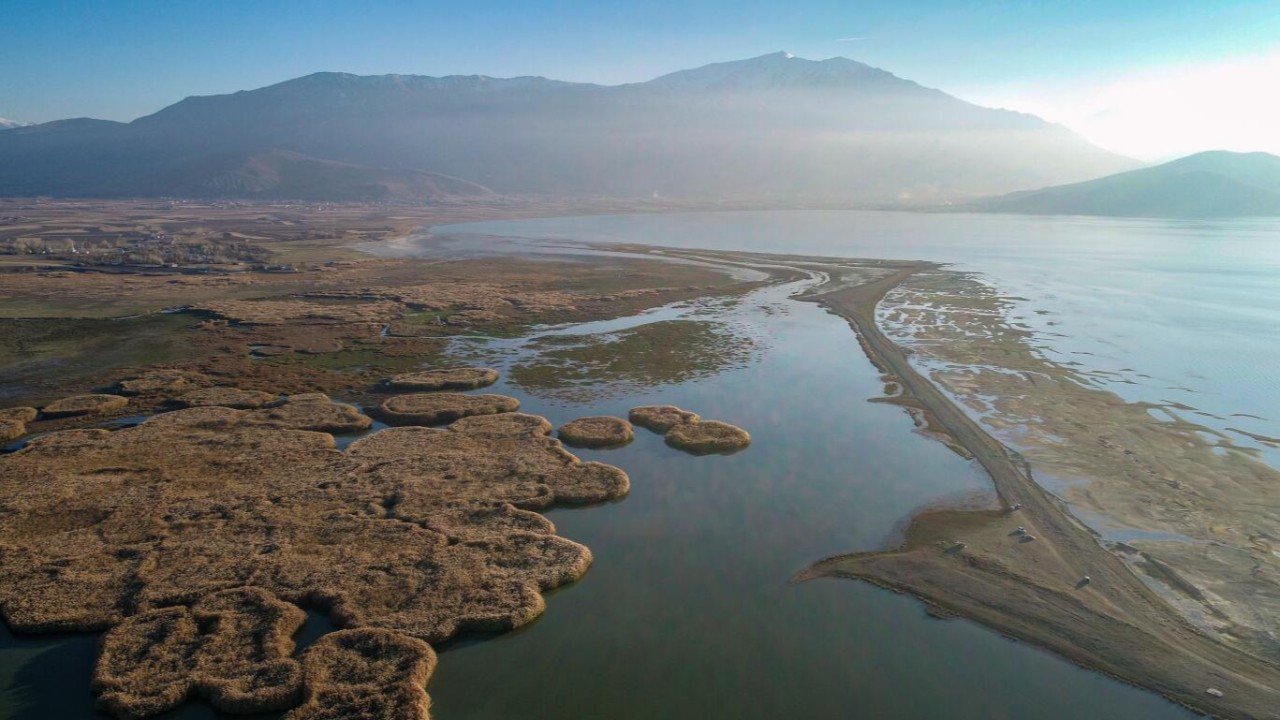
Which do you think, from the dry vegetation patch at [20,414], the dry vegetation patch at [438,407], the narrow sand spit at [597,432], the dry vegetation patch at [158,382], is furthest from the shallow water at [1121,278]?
the dry vegetation patch at [20,414]

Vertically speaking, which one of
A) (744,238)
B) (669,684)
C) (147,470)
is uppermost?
(744,238)

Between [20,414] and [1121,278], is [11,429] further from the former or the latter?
[1121,278]

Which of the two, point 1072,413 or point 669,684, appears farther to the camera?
point 1072,413

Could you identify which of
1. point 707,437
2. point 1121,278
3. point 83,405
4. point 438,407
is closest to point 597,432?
point 707,437

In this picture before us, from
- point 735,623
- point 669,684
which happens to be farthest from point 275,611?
point 735,623

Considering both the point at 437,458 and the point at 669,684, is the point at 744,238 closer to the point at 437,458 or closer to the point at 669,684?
the point at 437,458

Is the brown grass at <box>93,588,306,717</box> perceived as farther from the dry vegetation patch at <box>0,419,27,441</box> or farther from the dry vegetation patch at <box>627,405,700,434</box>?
the dry vegetation patch at <box>0,419,27,441</box>

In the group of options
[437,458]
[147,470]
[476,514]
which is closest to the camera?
[476,514]
